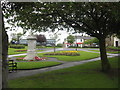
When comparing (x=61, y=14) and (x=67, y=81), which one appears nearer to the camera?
(x=67, y=81)

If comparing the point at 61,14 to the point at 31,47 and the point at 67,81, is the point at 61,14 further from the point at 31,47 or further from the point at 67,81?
the point at 31,47

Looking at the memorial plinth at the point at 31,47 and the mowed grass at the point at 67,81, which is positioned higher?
the memorial plinth at the point at 31,47

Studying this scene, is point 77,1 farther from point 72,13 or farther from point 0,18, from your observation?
point 0,18

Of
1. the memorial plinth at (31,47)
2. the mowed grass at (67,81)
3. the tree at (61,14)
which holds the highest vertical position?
the tree at (61,14)

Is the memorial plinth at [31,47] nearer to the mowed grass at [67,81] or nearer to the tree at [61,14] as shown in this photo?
the tree at [61,14]

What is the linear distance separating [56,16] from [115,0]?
4.03 m

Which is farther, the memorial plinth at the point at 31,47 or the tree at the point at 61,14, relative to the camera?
the memorial plinth at the point at 31,47

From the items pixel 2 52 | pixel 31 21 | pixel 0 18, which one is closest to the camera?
pixel 0 18

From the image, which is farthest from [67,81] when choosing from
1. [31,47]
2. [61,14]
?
[31,47]

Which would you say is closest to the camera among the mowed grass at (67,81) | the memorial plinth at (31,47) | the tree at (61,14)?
the mowed grass at (67,81)

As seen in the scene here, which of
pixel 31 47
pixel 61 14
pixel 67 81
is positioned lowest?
pixel 67 81

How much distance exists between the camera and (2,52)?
5188 mm

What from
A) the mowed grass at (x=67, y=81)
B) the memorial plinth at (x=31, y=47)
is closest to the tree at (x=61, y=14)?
the mowed grass at (x=67, y=81)

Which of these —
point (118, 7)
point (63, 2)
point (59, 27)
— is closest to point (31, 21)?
point (63, 2)
